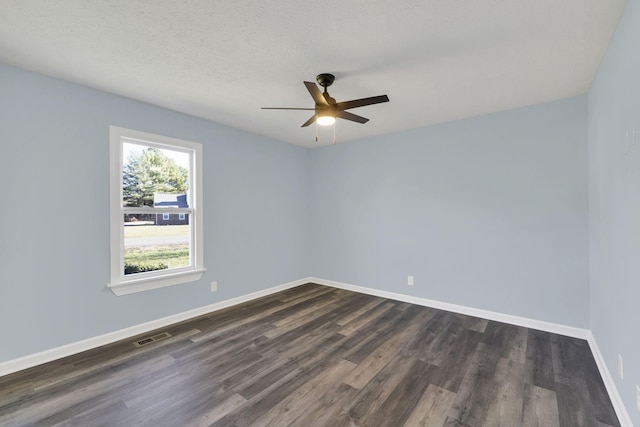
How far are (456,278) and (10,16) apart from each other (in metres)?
4.80

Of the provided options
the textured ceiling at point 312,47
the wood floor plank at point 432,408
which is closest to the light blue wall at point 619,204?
the textured ceiling at point 312,47

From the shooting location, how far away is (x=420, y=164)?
405cm

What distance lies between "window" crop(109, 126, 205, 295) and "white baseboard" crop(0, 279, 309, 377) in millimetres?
426

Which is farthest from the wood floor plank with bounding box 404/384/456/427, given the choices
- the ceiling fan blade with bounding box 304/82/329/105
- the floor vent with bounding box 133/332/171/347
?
the floor vent with bounding box 133/332/171/347

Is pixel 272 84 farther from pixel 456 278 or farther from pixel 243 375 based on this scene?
pixel 456 278

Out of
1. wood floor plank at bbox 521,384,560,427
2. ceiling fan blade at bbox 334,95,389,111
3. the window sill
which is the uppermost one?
ceiling fan blade at bbox 334,95,389,111

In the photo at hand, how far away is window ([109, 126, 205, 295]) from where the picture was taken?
2.95 meters

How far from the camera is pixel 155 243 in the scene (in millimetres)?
3297

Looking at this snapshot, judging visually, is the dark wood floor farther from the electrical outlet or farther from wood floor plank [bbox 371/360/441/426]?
the electrical outlet

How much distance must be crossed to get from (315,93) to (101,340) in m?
3.21

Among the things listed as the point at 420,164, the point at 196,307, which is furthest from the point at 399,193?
the point at 196,307

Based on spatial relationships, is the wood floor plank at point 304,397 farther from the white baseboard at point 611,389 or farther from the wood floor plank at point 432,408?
the white baseboard at point 611,389

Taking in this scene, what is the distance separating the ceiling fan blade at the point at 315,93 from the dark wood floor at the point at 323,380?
2324 mm

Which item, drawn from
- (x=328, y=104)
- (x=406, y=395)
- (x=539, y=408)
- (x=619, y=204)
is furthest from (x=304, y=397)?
(x=619, y=204)
